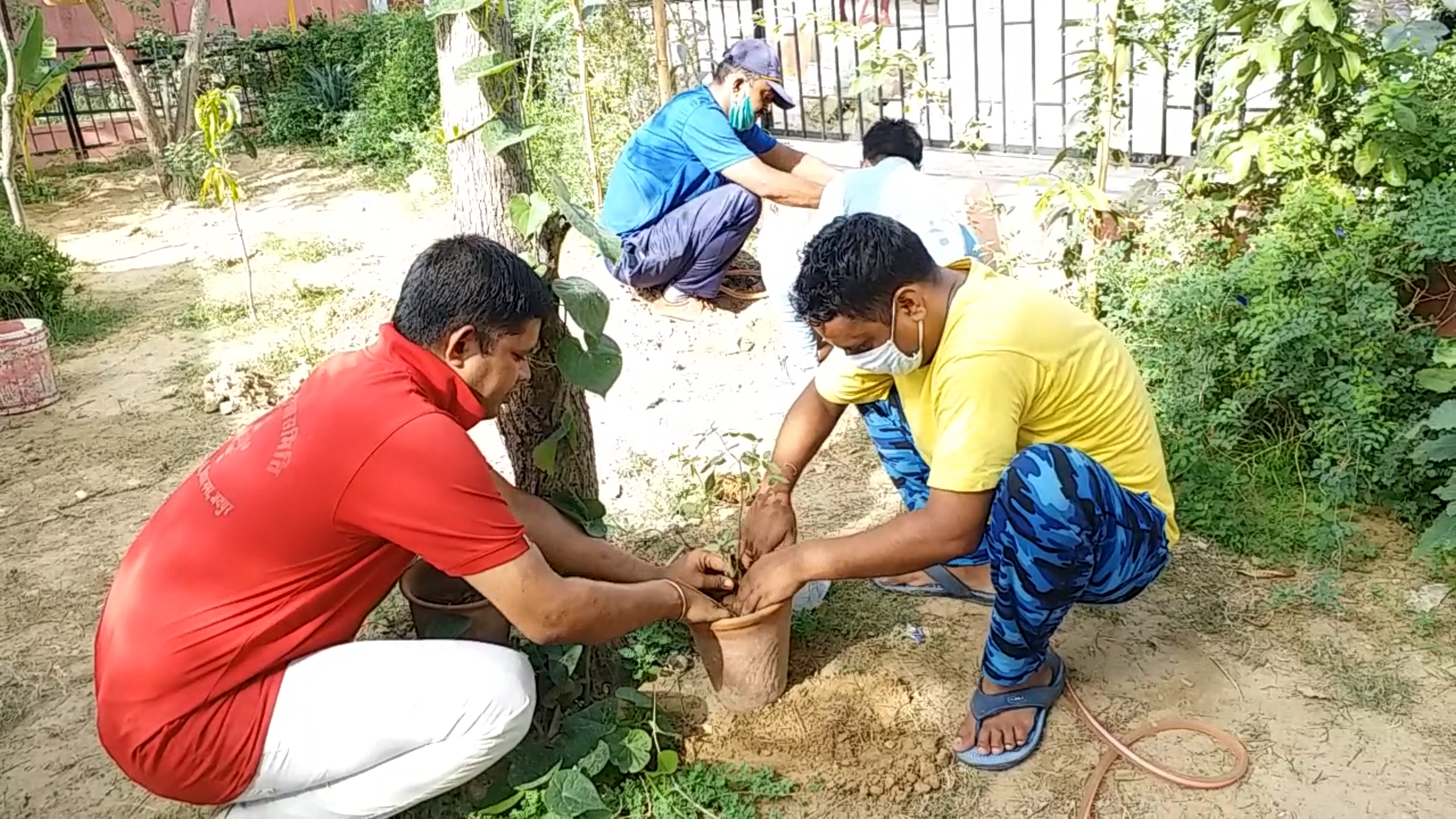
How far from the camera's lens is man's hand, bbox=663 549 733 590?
2320mm

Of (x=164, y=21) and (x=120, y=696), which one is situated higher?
(x=164, y=21)

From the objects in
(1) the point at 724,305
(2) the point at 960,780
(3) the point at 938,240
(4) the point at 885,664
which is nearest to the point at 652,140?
(1) the point at 724,305

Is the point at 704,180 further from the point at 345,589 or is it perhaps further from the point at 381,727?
the point at 381,727

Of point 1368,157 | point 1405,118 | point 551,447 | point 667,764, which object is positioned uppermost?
point 1405,118

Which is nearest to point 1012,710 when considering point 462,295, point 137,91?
point 462,295

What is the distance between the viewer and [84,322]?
639cm

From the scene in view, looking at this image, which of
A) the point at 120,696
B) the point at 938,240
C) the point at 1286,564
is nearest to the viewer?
the point at 120,696

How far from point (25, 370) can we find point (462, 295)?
4.20 m

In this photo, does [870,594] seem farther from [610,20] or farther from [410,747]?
[610,20]

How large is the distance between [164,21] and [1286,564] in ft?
48.5

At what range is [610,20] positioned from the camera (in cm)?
669

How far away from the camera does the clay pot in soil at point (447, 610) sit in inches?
90.7

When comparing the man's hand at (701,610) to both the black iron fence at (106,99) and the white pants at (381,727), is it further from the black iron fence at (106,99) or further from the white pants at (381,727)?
the black iron fence at (106,99)

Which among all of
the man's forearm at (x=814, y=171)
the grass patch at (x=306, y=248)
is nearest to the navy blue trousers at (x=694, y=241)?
the man's forearm at (x=814, y=171)
